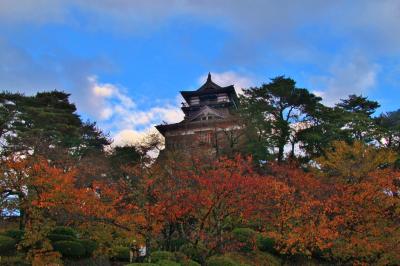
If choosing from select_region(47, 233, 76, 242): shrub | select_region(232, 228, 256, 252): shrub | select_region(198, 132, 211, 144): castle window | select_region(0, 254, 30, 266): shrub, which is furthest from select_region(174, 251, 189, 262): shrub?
select_region(198, 132, 211, 144): castle window

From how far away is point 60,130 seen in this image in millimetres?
30844

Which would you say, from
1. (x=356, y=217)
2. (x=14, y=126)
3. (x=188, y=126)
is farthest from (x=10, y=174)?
(x=188, y=126)

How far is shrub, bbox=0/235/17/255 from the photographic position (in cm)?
1919

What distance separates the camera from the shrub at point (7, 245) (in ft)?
63.0

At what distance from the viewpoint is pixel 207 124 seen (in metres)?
→ 40.3

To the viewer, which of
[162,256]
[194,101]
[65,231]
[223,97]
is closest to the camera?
[162,256]

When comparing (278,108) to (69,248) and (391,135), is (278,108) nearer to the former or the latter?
(391,135)

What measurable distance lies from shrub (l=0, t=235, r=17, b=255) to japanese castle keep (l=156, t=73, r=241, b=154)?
41.8 ft

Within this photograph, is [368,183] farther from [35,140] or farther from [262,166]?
[35,140]

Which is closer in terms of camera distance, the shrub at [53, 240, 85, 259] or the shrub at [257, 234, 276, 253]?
the shrub at [53, 240, 85, 259]

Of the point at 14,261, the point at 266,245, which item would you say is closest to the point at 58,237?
the point at 14,261

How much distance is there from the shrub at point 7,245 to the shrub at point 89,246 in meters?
3.06

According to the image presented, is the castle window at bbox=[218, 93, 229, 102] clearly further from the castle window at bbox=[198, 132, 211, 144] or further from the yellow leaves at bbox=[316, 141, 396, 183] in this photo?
the yellow leaves at bbox=[316, 141, 396, 183]

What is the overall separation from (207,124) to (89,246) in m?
21.6
